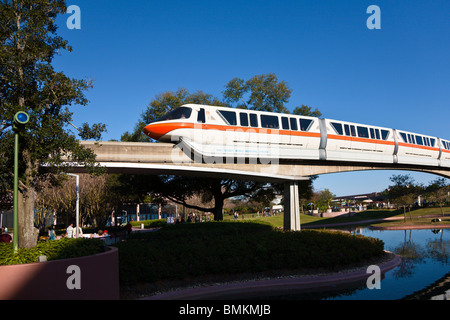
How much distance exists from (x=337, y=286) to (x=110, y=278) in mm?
8657

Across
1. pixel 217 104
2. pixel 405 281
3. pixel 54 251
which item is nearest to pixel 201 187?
pixel 217 104

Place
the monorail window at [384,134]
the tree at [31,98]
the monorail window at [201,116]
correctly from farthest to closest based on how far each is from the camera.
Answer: the monorail window at [384,134], the monorail window at [201,116], the tree at [31,98]

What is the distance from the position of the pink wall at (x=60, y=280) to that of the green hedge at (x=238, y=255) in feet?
8.29

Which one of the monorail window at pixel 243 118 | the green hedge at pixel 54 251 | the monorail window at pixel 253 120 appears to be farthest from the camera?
the monorail window at pixel 253 120

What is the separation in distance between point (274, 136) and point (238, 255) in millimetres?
8798

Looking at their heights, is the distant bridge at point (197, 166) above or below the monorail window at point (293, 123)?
below

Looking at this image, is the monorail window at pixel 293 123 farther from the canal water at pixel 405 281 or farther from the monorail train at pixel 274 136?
the canal water at pixel 405 281

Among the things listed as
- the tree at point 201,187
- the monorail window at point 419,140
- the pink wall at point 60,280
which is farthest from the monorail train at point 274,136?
the tree at point 201,187

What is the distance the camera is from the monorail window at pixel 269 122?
2005 cm

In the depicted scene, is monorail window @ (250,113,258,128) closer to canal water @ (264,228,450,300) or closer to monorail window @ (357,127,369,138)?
monorail window @ (357,127,369,138)

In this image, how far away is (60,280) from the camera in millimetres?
8148

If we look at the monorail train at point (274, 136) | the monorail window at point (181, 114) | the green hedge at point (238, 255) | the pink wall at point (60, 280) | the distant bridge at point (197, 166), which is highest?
the monorail window at point (181, 114)
